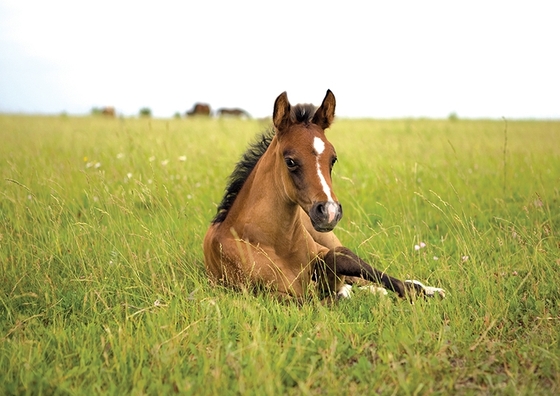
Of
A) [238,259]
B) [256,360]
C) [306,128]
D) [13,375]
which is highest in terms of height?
[306,128]

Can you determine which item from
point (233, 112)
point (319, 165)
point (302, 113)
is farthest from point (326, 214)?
point (233, 112)

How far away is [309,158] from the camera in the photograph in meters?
4.48

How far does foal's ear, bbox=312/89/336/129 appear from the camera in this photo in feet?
15.9

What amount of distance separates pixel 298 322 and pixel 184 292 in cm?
141

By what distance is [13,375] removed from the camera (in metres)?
3.96

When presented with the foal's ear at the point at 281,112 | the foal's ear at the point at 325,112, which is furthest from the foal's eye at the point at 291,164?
the foal's ear at the point at 325,112

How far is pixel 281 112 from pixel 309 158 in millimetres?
552

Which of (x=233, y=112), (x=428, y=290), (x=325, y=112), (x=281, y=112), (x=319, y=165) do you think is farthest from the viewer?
(x=233, y=112)

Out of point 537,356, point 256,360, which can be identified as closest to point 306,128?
point 256,360

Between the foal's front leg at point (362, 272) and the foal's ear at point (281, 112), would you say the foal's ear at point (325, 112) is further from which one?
the foal's front leg at point (362, 272)

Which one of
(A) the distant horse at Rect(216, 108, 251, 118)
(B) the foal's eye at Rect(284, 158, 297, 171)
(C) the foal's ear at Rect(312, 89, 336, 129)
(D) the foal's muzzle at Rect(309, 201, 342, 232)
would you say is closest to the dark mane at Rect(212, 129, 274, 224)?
(C) the foal's ear at Rect(312, 89, 336, 129)

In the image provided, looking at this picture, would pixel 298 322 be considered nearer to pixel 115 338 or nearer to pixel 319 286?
pixel 319 286

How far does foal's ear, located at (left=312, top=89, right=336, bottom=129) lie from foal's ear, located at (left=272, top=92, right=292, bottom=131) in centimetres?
27

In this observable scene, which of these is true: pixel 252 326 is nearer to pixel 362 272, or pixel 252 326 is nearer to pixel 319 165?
pixel 362 272
